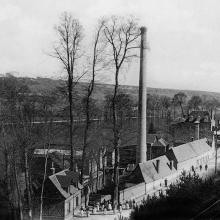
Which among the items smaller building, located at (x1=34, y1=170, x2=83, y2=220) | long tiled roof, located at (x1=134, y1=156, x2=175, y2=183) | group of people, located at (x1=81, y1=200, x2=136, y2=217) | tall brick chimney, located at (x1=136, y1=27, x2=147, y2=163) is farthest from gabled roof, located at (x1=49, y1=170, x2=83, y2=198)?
long tiled roof, located at (x1=134, y1=156, x2=175, y2=183)

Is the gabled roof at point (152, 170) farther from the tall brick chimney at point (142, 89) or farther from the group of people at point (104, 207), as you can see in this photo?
the group of people at point (104, 207)

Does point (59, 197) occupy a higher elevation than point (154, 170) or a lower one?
higher

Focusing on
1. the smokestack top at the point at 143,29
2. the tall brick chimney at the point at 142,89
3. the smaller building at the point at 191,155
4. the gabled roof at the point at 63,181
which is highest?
the smokestack top at the point at 143,29

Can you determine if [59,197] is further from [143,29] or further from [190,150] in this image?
[190,150]

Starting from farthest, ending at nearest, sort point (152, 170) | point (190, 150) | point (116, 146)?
1. point (190, 150)
2. point (152, 170)
3. point (116, 146)

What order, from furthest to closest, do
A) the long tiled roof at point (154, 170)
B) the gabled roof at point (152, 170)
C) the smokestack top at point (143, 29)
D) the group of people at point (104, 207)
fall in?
the long tiled roof at point (154, 170), the gabled roof at point (152, 170), the smokestack top at point (143, 29), the group of people at point (104, 207)

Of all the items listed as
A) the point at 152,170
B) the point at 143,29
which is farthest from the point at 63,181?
the point at 143,29

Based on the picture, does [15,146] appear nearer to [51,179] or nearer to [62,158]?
[51,179]

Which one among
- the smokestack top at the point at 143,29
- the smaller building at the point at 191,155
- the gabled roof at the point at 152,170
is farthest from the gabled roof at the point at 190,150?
the smokestack top at the point at 143,29
